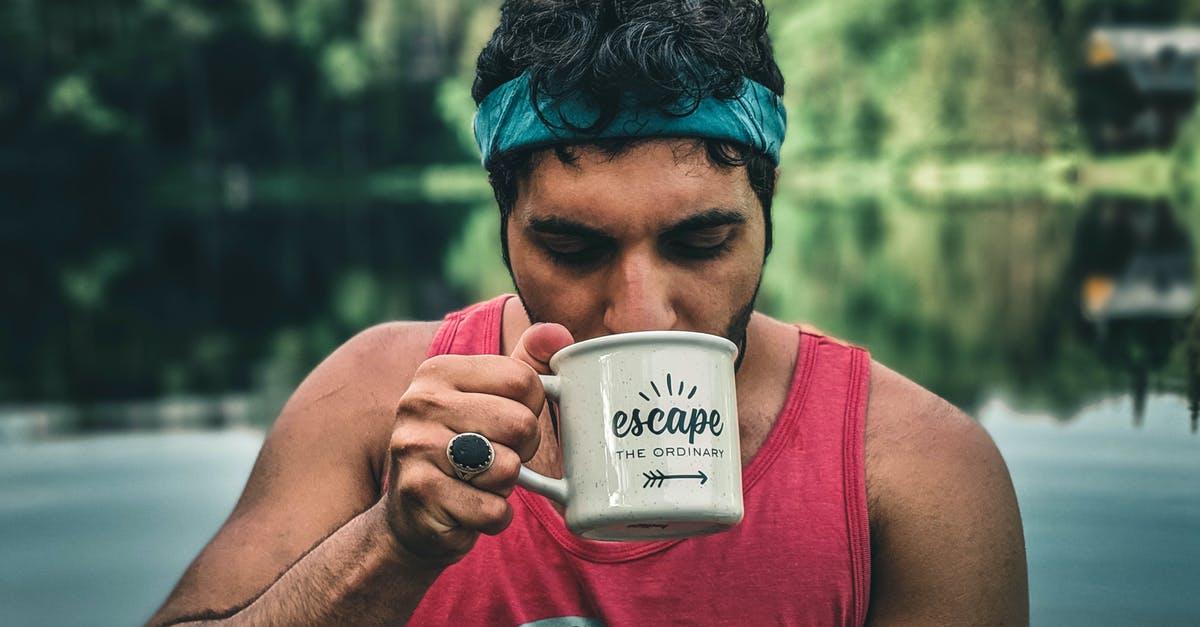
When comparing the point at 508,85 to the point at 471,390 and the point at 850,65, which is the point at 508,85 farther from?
the point at 850,65

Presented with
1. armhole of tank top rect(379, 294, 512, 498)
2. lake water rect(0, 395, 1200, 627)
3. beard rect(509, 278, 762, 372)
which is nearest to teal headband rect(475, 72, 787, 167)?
beard rect(509, 278, 762, 372)

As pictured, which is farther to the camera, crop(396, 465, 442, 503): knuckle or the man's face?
the man's face

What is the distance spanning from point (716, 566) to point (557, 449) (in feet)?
1.26

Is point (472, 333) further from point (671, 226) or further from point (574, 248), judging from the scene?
point (671, 226)

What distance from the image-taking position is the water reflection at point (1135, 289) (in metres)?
6.93

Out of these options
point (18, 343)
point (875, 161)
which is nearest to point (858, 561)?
point (18, 343)

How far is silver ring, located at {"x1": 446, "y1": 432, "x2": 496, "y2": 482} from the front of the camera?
1.59 metres

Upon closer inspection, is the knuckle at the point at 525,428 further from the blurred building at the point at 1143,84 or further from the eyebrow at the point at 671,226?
the blurred building at the point at 1143,84

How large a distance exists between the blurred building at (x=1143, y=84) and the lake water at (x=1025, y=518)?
25.9 meters

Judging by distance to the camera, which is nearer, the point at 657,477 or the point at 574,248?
the point at 657,477

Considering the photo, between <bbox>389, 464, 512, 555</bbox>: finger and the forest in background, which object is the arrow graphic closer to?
<bbox>389, 464, 512, 555</bbox>: finger

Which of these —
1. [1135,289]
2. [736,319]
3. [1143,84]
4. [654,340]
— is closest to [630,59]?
[736,319]

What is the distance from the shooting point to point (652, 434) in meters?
1.54

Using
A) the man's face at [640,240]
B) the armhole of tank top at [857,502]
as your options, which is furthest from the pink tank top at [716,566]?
the man's face at [640,240]
